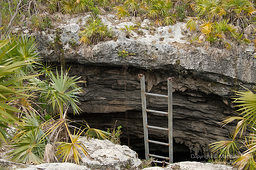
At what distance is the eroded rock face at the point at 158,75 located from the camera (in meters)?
5.40

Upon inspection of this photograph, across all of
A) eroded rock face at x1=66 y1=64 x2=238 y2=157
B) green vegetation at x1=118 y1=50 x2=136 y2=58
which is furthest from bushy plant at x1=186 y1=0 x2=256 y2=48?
green vegetation at x1=118 y1=50 x2=136 y2=58

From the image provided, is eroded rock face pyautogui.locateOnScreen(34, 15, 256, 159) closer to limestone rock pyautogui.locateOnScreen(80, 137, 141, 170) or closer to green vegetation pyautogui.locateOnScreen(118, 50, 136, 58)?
green vegetation pyautogui.locateOnScreen(118, 50, 136, 58)

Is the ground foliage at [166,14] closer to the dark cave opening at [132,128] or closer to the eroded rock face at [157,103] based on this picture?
the eroded rock face at [157,103]

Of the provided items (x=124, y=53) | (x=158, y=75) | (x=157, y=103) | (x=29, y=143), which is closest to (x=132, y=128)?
→ (x=157, y=103)

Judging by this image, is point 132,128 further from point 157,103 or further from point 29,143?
point 29,143

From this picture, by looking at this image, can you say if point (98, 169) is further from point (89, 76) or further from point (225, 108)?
point (225, 108)

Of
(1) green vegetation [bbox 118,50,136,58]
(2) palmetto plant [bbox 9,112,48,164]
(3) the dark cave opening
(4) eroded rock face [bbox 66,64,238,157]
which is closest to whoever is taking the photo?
(2) palmetto plant [bbox 9,112,48,164]

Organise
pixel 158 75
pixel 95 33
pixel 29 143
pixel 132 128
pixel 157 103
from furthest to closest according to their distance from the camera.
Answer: pixel 132 128
pixel 157 103
pixel 158 75
pixel 95 33
pixel 29 143

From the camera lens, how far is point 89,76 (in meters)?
7.09

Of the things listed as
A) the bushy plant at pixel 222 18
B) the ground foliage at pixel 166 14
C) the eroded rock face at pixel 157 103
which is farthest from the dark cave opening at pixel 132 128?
the bushy plant at pixel 222 18

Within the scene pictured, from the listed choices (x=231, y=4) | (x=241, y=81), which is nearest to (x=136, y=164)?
(x=241, y=81)

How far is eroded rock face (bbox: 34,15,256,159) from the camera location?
540 centimetres

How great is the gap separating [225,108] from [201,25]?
2552 millimetres

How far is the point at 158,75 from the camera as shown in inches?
251
